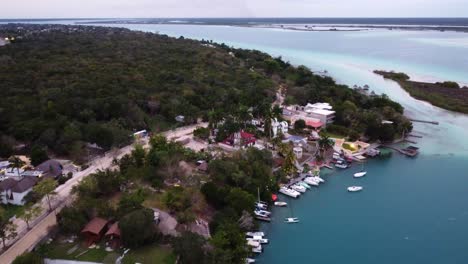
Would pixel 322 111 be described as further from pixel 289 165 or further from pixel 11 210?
pixel 11 210

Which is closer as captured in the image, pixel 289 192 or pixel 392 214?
pixel 392 214

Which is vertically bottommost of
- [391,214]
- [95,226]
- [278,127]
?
[391,214]

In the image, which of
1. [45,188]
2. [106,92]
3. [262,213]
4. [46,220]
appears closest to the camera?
[46,220]

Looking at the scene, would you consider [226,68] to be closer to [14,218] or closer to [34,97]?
[34,97]

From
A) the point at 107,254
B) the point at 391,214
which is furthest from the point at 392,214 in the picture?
the point at 107,254

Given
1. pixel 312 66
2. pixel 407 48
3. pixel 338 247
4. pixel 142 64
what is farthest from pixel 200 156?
pixel 407 48

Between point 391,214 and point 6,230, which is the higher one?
point 6,230

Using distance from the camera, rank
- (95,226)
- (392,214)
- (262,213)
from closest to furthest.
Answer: (95,226)
(262,213)
(392,214)

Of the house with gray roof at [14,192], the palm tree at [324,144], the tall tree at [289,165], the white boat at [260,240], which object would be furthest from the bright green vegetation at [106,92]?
the white boat at [260,240]
